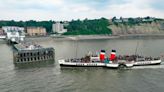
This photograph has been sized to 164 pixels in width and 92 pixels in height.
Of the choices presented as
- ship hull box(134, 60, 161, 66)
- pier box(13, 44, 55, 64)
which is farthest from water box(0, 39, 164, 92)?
pier box(13, 44, 55, 64)

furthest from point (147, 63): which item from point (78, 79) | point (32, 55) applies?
point (32, 55)

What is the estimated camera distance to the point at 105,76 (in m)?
53.2

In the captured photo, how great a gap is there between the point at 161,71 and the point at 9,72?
31755 mm

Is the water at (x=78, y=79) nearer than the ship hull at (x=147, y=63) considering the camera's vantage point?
Yes

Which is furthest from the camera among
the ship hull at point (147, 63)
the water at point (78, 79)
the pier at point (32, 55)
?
the pier at point (32, 55)

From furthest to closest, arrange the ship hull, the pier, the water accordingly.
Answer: the pier, the ship hull, the water

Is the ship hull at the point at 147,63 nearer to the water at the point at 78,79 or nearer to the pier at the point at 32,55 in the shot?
the water at the point at 78,79

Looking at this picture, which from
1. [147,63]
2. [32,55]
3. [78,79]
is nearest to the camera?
[78,79]

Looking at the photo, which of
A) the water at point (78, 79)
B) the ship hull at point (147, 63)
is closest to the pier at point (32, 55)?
the water at point (78, 79)

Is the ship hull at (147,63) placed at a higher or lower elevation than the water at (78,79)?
higher

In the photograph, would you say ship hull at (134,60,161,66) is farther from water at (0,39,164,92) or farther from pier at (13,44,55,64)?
pier at (13,44,55,64)

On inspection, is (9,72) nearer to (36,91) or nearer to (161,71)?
(36,91)

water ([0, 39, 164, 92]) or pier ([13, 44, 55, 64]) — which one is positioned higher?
pier ([13, 44, 55, 64])

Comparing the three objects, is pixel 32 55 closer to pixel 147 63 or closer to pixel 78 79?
pixel 78 79
